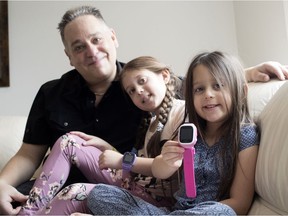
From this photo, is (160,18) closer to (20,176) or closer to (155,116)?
(155,116)

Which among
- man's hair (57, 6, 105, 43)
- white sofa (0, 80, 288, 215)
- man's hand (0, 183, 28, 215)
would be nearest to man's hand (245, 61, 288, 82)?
white sofa (0, 80, 288, 215)

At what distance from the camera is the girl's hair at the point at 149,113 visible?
1096mm

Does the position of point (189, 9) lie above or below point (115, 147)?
above

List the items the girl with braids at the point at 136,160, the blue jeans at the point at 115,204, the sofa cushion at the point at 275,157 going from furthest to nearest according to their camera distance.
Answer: the girl with braids at the point at 136,160 < the blue jeans at the point at 115,204 < the sofa cushion at the point at 275,157

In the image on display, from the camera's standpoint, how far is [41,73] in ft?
6.85

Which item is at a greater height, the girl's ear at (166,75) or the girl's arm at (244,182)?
the girl's ear at (166,75)

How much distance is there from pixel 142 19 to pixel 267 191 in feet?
4.83

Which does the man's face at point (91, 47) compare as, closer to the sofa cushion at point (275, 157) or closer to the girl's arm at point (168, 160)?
the girl's arm at point (168, 160)

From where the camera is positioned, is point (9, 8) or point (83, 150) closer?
point (83, 150)

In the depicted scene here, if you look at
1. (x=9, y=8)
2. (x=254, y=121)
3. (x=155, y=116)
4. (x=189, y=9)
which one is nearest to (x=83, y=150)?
(x=155, y=116)

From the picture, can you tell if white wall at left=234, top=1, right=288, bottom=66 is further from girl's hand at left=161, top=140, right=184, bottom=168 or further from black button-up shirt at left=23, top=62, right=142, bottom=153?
girl's hand at left=161, top=140, right=184, bottom=168

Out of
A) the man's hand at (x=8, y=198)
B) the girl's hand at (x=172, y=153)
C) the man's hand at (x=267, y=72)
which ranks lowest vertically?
the man's hand at (x=8, y=198)

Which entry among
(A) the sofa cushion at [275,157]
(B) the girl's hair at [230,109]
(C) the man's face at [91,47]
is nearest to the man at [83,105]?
(C) the man's face at [91,47]

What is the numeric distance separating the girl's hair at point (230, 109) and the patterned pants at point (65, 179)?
0.27 m
